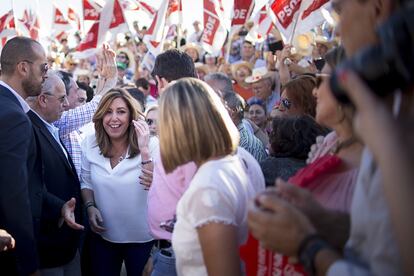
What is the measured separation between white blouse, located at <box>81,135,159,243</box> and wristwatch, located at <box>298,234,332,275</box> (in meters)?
2.61

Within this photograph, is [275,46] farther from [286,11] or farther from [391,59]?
[391,59]

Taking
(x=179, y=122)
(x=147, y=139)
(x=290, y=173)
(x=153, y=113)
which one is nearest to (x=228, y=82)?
(x=153, y=113)

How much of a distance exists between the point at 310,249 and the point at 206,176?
28.5 inches

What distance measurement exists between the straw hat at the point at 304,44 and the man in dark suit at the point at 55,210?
515 centimetres

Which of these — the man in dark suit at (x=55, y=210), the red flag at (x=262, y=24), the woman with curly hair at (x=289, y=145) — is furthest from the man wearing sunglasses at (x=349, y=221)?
the red flag at (x=262, y=24)

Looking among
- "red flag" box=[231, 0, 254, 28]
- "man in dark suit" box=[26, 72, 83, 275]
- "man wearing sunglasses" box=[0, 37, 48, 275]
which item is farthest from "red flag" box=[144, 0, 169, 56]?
"man wearing sunglasses" box=[0, 37, 48, 275]

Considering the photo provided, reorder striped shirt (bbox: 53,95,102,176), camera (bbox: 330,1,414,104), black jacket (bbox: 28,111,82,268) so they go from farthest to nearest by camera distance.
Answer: striped shirt (bbox: 53,95,102,176)
black jacket (bbox: 28,111,82,268)
camera (bbox: 330,1,414,104)

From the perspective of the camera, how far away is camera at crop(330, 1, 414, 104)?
1125 millimetres

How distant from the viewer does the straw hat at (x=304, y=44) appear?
8.27 m

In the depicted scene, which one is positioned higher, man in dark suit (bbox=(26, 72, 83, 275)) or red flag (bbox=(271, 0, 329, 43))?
red flag (bbox=(271, 0, 329, 43))

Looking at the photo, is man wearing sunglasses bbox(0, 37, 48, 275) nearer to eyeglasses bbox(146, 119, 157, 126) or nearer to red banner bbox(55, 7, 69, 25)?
eyeglasses bbox(146, 119, 157, 126)

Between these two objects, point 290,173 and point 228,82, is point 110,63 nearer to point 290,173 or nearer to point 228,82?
point 228,82

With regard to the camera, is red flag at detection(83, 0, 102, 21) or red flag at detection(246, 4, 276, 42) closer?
red flag at detection(246, 4, 276, 42)

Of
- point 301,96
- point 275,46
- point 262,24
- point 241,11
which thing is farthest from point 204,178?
point 241,11
